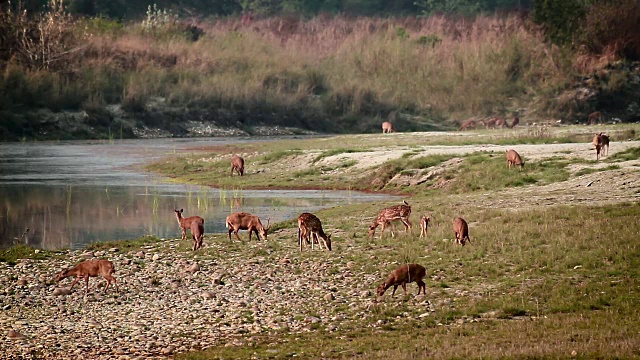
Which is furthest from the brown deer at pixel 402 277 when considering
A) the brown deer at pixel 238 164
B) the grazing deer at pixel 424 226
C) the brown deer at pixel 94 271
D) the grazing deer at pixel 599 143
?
the brown deer at pixel 238 164

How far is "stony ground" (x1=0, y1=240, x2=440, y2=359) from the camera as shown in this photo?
13148mm

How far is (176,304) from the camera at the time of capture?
1497 centimetres

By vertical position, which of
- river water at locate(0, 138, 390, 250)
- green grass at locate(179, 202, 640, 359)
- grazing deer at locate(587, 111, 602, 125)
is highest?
grazing deer at locate(587, 111, 602, 125)

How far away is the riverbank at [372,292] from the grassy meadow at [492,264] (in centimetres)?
4

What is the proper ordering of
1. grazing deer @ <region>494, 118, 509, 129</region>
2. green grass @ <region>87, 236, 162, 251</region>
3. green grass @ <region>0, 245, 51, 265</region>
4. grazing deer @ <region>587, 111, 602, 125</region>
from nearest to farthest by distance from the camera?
green grass @ <region>0, 245, 51, 265</region>
green grass @ <region>87, 236, 162, 251</region>
grazing deer @ <region>587, 111, 602, 125</region>
grazing deer @ <region>494, 118, 509, 129</region>

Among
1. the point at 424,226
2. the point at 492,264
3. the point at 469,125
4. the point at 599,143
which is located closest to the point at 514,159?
the point at 599,143

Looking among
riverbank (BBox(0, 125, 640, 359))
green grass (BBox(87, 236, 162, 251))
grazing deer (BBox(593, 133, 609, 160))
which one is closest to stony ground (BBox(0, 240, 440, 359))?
riverbank (BBox(0, 125, 640, 359))

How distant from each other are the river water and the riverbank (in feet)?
7.20

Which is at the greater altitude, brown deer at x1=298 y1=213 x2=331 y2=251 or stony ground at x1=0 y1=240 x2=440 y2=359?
brown deer at x1=298 y1=213 x2=331 y2=251

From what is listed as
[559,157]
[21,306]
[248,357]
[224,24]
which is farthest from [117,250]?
[224,24]

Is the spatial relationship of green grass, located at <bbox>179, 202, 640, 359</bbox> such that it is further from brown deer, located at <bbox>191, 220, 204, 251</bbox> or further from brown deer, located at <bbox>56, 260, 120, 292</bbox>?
brown deer, located at <bbox>56, 260, 120, 292</bbox>

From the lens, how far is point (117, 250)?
765 inches

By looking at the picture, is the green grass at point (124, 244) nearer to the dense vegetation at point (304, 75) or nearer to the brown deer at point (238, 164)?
the brown deer at point (238, 164)

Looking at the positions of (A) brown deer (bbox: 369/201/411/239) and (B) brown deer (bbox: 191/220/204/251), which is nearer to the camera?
(B) brown deer (bbox: 191/220/204/251)
